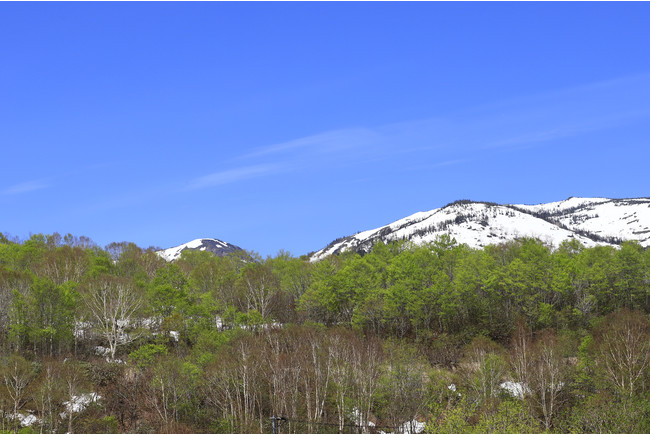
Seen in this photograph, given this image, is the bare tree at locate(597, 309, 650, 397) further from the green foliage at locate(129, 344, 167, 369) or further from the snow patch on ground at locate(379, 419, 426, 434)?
the green foliage at locate(129, 344, 167, 369)

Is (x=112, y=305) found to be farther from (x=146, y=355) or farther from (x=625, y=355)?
(x=625, y=355)

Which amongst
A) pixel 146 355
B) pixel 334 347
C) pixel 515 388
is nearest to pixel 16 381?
pixel 146 355

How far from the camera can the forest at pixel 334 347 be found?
243 ft

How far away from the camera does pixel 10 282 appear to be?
99750mm

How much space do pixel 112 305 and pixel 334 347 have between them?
40.5m

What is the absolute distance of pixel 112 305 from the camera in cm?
9644

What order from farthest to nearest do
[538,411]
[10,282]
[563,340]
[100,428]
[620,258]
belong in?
1. [620,258]
2. [10,282]
3. [563,340]
4. [538,411]
5. [100,428]

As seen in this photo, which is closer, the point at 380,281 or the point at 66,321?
the point at 66,321

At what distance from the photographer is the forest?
74000 mm

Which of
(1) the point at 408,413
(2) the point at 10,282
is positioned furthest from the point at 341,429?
(2) the point at 10,282

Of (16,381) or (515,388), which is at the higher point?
(16,381)

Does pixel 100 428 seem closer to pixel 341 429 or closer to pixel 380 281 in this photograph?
pixel 341 429

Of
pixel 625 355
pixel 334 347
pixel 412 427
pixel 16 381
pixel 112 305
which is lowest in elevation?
pixel 412 427

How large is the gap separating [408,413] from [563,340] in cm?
3111
